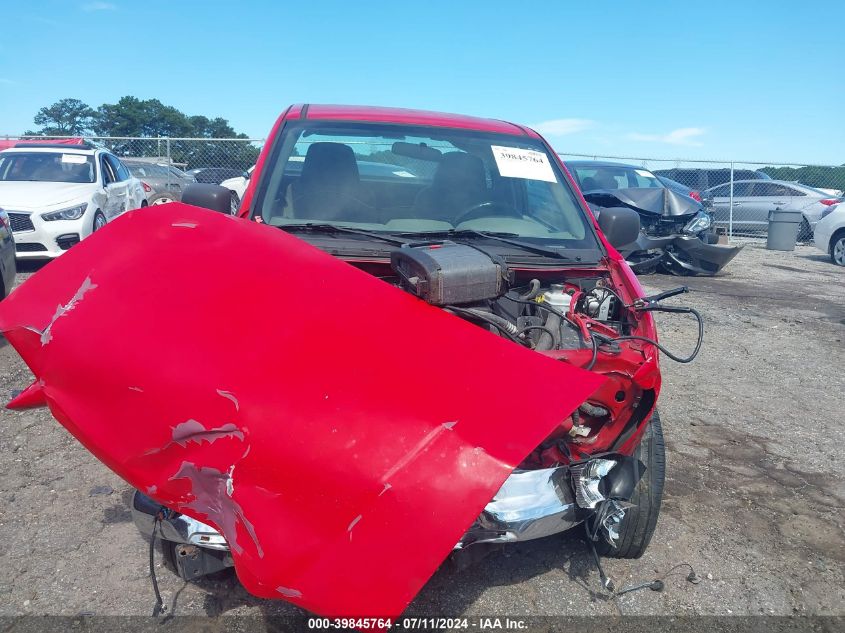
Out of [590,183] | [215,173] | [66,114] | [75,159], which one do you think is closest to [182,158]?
[215,173]

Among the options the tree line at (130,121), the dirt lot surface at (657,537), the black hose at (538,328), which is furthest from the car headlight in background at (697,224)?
the tree line at (130,121)

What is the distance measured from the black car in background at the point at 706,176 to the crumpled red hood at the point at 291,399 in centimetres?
1595

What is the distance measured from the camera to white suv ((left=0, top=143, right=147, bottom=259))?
8508 mm

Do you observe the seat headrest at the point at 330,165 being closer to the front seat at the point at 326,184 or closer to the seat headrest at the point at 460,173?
the front seat at the point at 326,184

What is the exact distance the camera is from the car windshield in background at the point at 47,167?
9656 millimetres

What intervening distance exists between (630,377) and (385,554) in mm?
1184

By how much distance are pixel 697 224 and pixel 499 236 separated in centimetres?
776

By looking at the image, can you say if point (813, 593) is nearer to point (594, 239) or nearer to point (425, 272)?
point (594, 239)

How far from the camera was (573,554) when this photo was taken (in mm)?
3020

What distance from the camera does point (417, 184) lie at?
11.9 feet

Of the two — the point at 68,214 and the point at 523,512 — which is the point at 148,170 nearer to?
the point at 68,214

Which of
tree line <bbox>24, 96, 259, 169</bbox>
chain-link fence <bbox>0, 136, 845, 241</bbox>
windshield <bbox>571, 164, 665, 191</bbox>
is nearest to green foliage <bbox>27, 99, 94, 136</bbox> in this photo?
tree line <bbox>24, 96, 259, 169</bbox>

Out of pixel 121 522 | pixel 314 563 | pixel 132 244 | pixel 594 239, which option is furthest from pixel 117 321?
pixel 594 239

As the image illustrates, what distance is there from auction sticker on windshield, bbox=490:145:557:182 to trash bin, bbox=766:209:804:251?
1324cm
